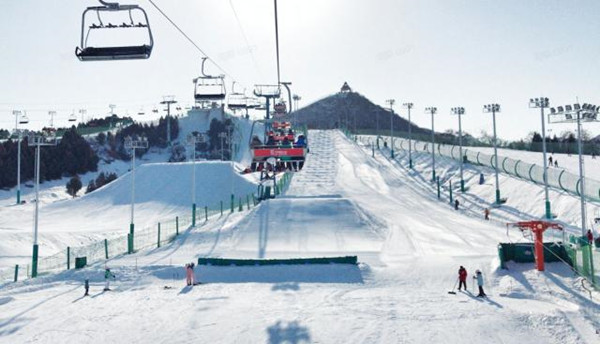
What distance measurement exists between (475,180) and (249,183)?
951 inches

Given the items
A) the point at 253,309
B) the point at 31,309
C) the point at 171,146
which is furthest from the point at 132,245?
the point at 171,146

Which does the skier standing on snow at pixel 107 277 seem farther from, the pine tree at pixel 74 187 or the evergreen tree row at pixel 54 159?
the evergreen tree row at pixel 54 159

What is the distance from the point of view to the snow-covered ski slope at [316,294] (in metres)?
13.9

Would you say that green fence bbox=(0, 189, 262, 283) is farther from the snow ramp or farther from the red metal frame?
the red metal frame

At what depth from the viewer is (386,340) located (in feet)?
42.7

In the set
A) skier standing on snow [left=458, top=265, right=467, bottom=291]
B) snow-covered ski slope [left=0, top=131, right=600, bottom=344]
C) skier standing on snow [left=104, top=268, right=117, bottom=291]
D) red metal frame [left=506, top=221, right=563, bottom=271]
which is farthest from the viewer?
red metal frame [left=506, top=221, right=563, bottom=271]

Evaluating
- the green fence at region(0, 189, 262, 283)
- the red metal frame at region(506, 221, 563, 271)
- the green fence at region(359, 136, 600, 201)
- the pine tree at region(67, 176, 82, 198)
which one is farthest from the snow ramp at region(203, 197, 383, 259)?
the pine tree at region(67, 176, 82, 198)

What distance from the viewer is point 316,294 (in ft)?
61.8

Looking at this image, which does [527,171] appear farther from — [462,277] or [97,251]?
[97,251]

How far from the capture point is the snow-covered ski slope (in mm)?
13922

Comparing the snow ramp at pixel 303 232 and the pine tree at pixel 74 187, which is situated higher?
the pine tree at pixel 74 187

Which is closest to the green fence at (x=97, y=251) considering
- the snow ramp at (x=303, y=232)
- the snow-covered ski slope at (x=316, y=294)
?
the snow-covered ski slope at (x=316, y=294)

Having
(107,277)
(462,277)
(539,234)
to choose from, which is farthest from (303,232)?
(539,234)

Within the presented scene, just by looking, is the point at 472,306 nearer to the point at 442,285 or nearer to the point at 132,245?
the point at 442,285
